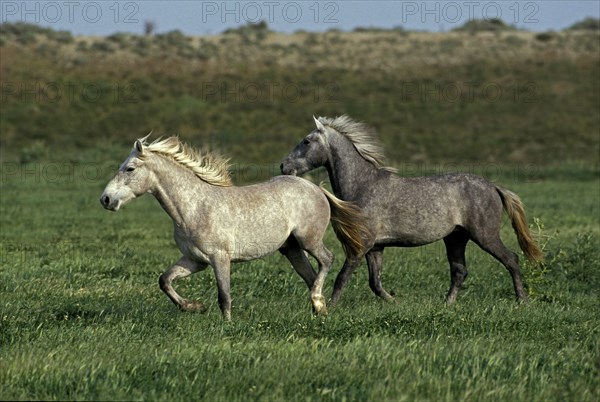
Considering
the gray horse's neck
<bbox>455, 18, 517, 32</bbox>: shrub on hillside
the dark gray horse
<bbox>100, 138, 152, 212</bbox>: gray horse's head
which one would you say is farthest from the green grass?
<bbox>455, 18, 517, 32</bbox>: shrub on hillside

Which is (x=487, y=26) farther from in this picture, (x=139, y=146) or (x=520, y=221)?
(x=139, y=146)

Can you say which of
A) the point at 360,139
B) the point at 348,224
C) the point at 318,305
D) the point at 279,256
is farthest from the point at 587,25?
the point at 318,305

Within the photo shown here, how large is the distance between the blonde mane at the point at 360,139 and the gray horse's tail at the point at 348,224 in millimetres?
1013

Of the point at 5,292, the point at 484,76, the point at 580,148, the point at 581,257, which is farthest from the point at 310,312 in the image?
the point at 484,76

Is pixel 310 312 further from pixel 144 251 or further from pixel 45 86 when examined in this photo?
pixel 45 86

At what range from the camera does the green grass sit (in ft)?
21.0

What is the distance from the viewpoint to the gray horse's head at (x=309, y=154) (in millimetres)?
11711

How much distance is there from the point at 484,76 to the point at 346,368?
50508 mm

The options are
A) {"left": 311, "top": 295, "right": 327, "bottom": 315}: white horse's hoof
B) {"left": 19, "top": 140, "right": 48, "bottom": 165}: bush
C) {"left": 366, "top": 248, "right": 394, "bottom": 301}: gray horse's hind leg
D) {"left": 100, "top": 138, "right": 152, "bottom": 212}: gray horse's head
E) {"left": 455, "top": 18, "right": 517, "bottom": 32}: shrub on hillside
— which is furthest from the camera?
{"left": 455, "top": 18, "right": 517, "bottom": 32}: shrub on hillside

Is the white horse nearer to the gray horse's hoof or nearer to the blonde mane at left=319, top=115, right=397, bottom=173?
the gray horse's hoof

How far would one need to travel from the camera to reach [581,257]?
47.5 ft

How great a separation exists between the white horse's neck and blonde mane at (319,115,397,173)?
2791mm

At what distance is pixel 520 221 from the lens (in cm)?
1202

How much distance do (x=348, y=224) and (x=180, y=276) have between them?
222 centimetres
